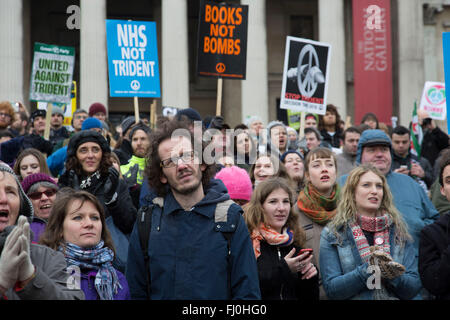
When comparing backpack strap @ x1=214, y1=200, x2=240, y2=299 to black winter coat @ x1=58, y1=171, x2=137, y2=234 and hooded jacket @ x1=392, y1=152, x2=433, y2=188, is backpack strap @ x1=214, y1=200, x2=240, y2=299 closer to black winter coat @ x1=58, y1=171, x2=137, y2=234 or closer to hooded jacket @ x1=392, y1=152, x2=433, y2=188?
black winter coat @ x1=58, y1=171, x2=137, y2=234

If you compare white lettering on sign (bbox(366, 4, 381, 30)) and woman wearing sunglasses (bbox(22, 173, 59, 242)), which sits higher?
white lettering on sign (bbox(366, 4, 381, 30))

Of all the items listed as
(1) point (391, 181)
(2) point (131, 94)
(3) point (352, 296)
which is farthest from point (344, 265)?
(2) point (131, 94)

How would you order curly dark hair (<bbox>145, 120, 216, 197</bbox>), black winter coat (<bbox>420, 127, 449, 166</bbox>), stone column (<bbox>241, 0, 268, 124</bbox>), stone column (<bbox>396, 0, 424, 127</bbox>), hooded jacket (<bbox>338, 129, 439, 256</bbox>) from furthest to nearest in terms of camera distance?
stone column (<bbox>396, 0, 424, 127</bbox>) → stone column (<bbox>241, 0, 268, 124</bbox>) → black winter coat (<bbox>420, 127, 449, 166</bbox>) → hooded jacket (<bbox>338, 129, 439, 256</bbox>) → curly dark hair (<bbox>145, 120, 216, 197</bbox>)

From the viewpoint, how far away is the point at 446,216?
19.5ft

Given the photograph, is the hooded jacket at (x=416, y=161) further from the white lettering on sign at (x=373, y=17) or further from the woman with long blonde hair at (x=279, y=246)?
the white lettering on sign at (x=373, y=17)

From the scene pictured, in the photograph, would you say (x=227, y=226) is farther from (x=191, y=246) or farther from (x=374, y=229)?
(x=374, y=229)

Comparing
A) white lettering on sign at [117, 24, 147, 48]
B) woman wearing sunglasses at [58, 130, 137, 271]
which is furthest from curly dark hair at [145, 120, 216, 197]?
white lettering on sign at [117, 24, 147, 48]

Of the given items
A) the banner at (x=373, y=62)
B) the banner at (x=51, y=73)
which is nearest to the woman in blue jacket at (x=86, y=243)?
the banner at (x=51, y=73)

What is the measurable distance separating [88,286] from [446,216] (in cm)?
306

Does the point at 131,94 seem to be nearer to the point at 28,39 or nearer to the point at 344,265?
the point at 344,265

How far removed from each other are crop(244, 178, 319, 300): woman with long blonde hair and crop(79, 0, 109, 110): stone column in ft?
79.5

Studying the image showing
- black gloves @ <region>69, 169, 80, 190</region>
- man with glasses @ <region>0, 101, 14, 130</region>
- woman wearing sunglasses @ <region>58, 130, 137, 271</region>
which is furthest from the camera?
man with glasses @ <region>0, 101, 14, 130</region>

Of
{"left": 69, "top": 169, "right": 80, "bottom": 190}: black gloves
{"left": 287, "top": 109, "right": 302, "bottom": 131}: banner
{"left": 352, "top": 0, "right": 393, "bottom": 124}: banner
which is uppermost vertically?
{"left": 352, "top": 0, "right": 393, "bottom": 124}: banner

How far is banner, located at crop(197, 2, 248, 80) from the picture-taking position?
41.3ft
